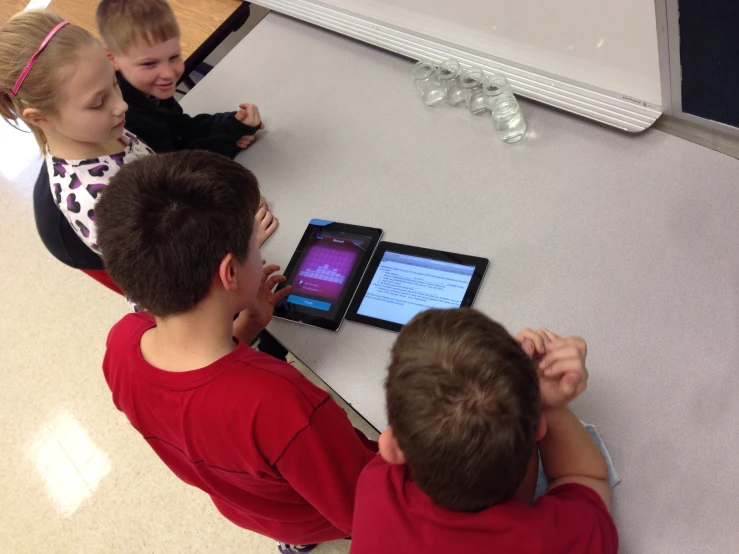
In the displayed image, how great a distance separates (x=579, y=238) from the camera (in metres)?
1.07

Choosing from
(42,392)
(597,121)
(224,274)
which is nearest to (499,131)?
(597,121)

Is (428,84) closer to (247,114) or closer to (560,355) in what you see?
(247,114)

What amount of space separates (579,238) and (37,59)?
104cm

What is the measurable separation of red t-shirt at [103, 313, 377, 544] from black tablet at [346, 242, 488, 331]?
0.23 meters

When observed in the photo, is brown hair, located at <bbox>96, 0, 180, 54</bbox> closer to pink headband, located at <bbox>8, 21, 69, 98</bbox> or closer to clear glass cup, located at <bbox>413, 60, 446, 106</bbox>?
pink headband, located at <bbox>8, 21, 69, 98</bbox>

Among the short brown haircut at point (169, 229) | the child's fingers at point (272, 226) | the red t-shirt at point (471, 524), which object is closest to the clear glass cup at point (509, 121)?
the child's fingers at point (272, 226)

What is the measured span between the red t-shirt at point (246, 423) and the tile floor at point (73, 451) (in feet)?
2.40

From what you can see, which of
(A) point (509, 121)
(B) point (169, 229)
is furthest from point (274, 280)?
(A) point (509, 121)

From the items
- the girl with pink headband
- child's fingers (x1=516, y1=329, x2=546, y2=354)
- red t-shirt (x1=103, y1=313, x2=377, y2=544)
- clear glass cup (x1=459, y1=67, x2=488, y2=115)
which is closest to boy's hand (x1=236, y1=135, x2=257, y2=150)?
the girl with pink headband

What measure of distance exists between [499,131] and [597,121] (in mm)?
198

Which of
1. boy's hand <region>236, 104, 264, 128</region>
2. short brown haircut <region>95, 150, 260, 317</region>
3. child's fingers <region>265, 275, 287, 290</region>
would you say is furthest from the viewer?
boy's hand <region>236, 104, 264, 128</region>

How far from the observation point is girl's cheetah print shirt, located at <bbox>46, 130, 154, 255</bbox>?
1122 millimetres

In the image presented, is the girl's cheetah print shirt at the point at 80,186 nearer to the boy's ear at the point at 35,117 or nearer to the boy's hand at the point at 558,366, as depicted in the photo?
the boy's ear at the point at 35,117

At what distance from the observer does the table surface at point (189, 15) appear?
1.78m
